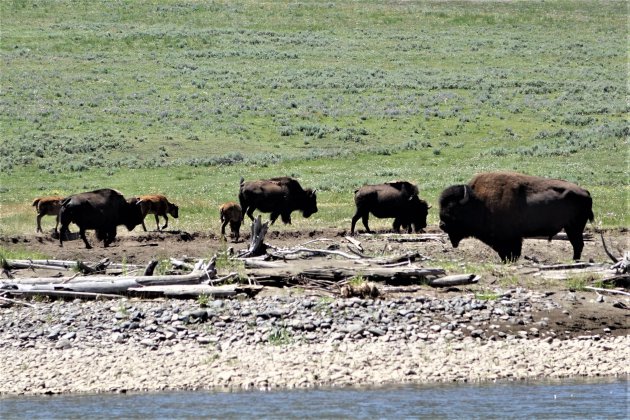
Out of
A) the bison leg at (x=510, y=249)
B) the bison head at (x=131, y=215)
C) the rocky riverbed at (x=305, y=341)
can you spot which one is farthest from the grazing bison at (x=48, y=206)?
the bison leg at (x=510, y=249)

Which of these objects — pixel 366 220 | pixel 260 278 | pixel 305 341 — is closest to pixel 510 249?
pixel 260 278

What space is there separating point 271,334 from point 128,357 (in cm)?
184

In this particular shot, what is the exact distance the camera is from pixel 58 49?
7525 cm

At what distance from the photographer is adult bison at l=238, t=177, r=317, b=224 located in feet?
92.8

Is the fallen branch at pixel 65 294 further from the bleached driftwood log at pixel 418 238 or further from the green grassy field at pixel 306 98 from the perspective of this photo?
the green grassy field at pixel 306 98

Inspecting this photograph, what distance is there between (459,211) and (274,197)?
8.70 metres

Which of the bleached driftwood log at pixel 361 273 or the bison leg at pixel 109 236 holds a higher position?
the bleached driftwood log at pixel 361 273

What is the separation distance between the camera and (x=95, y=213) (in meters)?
24.8

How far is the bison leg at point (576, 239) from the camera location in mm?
20859

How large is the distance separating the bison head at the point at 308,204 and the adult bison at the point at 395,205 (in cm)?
246

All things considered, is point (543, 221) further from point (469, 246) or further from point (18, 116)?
point (18, 116)

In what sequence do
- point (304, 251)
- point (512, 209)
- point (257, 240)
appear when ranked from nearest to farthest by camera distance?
point (257, 240)
point (304, 251)
point (512, 209)

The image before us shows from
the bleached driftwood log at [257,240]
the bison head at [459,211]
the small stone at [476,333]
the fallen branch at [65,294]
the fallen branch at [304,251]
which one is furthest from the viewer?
the bison head at [459,211]

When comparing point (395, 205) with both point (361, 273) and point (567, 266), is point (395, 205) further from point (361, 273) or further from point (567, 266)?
point (361, 273)
